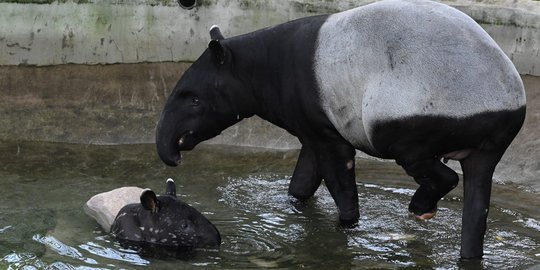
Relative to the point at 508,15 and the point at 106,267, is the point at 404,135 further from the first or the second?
the point at 508,15

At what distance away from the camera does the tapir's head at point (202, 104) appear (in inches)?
300

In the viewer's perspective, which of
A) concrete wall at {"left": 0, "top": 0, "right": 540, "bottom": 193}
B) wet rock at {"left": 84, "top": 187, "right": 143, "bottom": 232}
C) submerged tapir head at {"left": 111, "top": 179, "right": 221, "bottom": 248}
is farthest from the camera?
concrete wall at {"left": 0, "top": 0, "right": 540, "bottom": 193}

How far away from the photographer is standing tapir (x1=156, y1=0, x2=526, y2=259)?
645 cm

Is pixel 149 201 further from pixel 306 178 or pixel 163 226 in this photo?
pixel 306 178

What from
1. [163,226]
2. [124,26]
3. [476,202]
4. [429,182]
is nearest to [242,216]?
[163,226]

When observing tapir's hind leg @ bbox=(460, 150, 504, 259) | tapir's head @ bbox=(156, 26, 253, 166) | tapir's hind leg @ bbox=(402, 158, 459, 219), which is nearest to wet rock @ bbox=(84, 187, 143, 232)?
tapir's head @ bbox=(156, 26, 253, 166)

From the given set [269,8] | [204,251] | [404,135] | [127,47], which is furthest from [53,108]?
[404,135]

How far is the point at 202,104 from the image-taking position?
768 centimetres

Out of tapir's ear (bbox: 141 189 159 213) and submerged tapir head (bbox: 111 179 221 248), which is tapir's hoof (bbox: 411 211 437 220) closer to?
submerged tapir head (bbox: 111 179 221 248)

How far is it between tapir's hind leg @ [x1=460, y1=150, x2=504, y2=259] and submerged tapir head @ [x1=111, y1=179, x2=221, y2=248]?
156 centimetres

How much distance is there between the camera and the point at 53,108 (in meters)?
10.2

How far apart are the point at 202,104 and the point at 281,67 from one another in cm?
65

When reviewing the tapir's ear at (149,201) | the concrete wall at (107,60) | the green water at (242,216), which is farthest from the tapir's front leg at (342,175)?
the concrete wall at (107,60)

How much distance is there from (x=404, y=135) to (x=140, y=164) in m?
3.30
